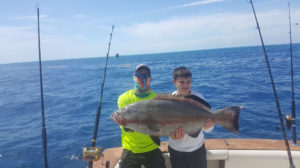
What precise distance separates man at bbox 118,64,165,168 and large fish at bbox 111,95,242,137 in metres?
0.54

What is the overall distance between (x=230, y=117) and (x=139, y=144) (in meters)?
1.63

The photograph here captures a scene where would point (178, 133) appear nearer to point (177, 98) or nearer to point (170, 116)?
point (170, 116)

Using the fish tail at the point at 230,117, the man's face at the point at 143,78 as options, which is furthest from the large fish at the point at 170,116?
the man's face at the point at 143,78

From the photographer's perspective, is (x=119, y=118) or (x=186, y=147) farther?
(x=186, y=147)

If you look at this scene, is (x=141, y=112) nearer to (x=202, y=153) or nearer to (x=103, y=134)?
(x=202, y=153)

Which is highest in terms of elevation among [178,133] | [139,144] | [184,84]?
[184,84]

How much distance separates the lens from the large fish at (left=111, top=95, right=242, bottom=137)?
9.87 feet

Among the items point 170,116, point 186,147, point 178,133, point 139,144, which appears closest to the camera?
point 170,116

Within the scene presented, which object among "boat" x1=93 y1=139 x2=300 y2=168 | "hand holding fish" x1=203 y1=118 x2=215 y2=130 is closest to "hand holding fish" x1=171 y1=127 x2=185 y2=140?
"hand holding fish" x1=203 y1=118 x2=215 y2=130

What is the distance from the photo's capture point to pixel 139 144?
142 inches

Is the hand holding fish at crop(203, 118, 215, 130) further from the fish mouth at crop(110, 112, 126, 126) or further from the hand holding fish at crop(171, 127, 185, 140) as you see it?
the fish mouth at crop(110, 112, 126, 126)

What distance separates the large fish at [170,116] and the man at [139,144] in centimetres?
54

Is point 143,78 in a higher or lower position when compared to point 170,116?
higher

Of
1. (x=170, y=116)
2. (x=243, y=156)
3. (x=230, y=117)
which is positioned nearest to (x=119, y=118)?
(x=170, y=116)
